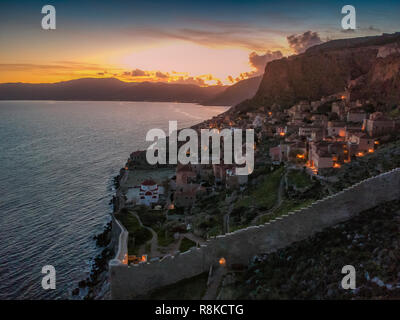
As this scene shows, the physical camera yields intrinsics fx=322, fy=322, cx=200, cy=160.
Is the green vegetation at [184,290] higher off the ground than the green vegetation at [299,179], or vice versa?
the green vegetation at [299,179]

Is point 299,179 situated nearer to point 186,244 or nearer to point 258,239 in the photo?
point 186,244

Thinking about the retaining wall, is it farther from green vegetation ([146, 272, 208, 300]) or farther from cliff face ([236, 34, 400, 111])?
cliff face ([236, 34, 400, 111])

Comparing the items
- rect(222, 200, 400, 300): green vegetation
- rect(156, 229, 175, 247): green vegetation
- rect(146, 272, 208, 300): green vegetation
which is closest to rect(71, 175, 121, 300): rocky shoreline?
rect(156, 229, 175, 247): green vegetation

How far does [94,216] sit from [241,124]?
39.7 m

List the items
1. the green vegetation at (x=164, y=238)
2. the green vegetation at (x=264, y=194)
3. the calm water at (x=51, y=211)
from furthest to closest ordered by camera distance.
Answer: the calm water at (x=51, y=211), the green vegetation at (x=264, y=194), the green vegetation at (x=164, y=238)

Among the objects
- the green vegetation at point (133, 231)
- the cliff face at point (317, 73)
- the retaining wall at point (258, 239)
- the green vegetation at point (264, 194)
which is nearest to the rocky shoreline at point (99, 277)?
the green vegetation at point (133, 231)

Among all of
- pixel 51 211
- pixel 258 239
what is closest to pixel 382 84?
pixel 258 239

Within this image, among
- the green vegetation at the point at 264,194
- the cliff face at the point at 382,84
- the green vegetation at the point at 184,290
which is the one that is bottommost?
the green vegetation at the point at 184,290

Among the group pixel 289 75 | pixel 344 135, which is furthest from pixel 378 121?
pixel 289 75

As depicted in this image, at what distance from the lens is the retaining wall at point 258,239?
42.2 feet

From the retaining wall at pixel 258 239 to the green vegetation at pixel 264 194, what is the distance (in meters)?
8.25

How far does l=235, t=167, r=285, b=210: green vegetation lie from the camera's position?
22.4 m

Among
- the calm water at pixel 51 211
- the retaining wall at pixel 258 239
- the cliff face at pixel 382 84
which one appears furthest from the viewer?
the cliff face at pixel 382 84

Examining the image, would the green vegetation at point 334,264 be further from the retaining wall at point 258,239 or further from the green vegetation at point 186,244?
the green vegetation at point 186,244
